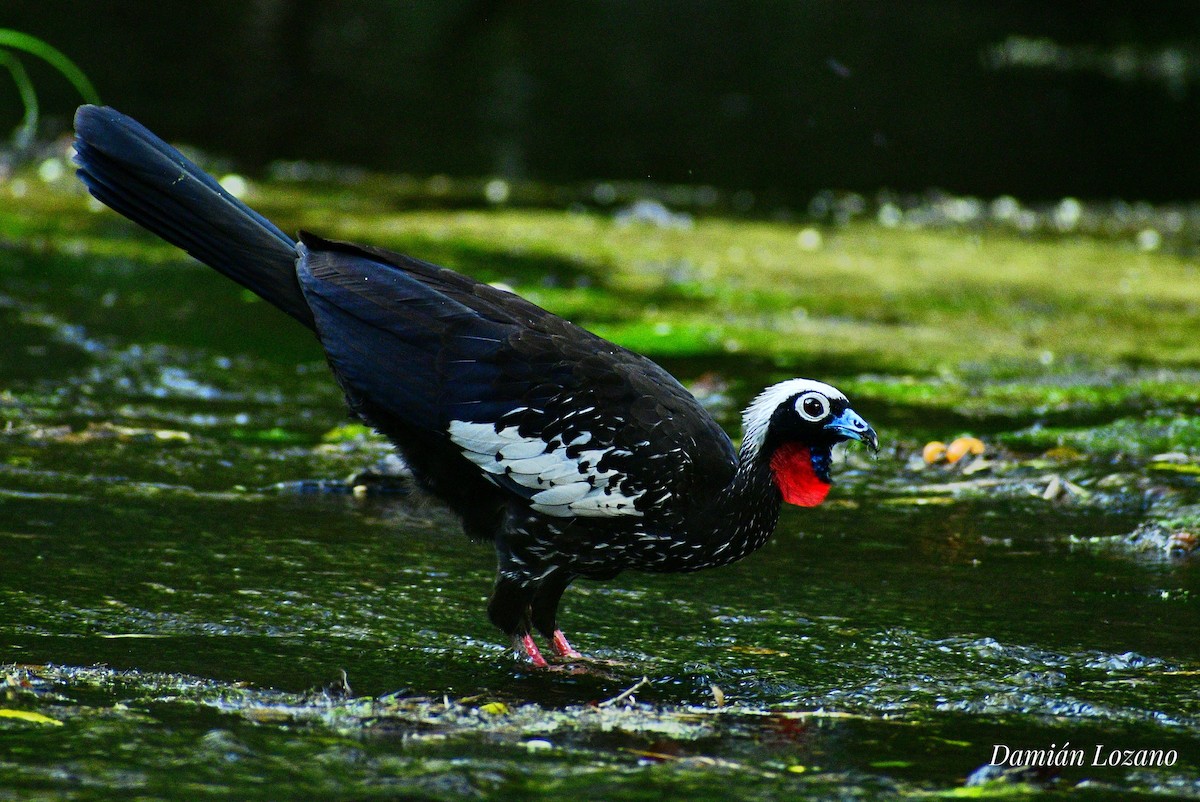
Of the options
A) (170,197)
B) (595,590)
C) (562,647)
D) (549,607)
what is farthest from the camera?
(595,590)

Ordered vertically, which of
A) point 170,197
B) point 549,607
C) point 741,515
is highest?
point 170,197

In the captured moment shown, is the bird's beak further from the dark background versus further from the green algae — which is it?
the dark background

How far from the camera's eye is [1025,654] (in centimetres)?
432

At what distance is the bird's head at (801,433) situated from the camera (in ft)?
14.8

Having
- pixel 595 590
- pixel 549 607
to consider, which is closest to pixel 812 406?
pixel 549 607

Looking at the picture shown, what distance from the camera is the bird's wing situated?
14.4 ft

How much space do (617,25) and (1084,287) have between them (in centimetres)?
2328

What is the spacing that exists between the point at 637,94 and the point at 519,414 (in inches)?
810

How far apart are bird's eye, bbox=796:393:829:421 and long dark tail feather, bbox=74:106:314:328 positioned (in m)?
1.65

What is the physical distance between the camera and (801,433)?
14.9 ft

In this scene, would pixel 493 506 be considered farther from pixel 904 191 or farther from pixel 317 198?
pixel 904 191

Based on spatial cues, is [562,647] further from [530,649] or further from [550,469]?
[550,469]

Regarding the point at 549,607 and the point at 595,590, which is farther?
the point at 595,590

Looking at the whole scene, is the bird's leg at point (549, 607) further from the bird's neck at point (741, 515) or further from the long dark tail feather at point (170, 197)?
the long dark tail feather at point (170, 197)
